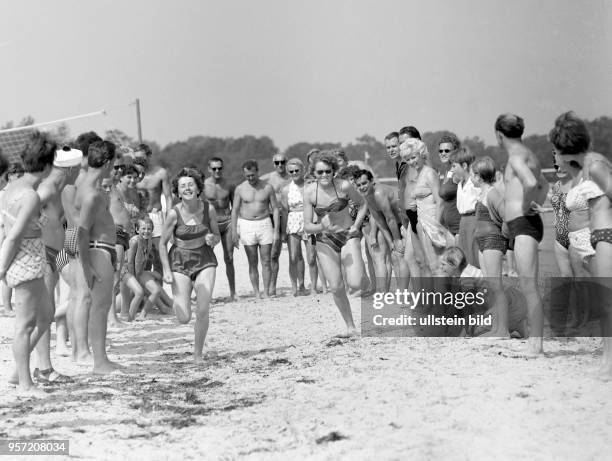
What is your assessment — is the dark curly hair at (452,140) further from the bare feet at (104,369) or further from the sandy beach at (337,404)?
the bare feet at (104,369)

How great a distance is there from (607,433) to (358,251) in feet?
14.0

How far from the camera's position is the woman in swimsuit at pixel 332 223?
28.9 feet

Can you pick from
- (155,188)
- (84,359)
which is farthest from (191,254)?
(155,188)

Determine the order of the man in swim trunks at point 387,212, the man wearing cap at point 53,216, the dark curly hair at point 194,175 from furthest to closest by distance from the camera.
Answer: the man in swim trunks at point 387,212 < the dark curly hair at point 194,175 < the man wearing cap at point 53,216

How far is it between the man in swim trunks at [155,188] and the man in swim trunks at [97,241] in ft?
13.4

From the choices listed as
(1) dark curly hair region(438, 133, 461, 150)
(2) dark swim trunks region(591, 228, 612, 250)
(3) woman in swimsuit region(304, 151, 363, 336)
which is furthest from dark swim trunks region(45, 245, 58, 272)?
(2) dark swim trunks region(591, 228, 612, 250)

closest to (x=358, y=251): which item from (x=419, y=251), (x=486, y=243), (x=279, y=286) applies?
(x=419, y=251)

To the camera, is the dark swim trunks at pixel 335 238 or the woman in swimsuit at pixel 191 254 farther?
the dark swim trunks at pixel 335 238

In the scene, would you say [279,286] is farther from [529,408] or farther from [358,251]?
[529,408]

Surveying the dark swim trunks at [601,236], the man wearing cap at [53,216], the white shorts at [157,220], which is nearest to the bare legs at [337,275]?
the man wearing cap at [53,216]

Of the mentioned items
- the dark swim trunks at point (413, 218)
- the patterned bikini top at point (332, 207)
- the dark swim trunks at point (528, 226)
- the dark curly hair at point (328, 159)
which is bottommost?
the dark swim trunks at point (528, 226)

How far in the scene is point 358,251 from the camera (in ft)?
29.6

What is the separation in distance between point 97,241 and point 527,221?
3.17 m

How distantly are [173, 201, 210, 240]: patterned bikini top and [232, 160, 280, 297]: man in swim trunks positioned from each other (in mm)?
4537
